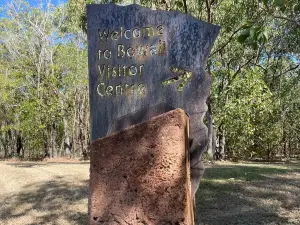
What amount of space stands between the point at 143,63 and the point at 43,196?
17.4 feet

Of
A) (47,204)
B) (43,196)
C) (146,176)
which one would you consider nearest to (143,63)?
(146,176)

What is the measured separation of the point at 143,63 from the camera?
3.57 metres

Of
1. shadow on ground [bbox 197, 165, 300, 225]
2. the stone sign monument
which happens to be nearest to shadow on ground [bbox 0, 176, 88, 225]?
shadow on ground [bbox 197, 165, 300, 225]

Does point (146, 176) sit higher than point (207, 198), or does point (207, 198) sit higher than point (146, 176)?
point (146, 176)

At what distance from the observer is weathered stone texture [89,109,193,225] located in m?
2.97

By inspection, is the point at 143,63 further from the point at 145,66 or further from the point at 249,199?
the point at 249,199

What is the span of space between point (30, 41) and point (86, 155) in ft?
23.2

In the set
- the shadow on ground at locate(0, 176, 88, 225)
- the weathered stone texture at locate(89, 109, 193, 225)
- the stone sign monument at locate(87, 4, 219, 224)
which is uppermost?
the stone sign monument at locate(87, 4, 219, 224)

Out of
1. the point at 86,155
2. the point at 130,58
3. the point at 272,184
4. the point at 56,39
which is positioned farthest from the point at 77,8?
the point at 130,58

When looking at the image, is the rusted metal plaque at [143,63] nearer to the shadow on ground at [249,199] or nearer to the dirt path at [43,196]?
the shadow on ground at [249,199]

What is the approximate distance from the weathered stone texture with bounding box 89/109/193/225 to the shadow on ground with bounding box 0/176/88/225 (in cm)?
315

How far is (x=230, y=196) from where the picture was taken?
24.3ft

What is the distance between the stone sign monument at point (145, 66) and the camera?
3.44 metres

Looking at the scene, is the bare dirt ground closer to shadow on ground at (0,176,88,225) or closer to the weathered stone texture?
shadow on ground at (0,176,88,225)
